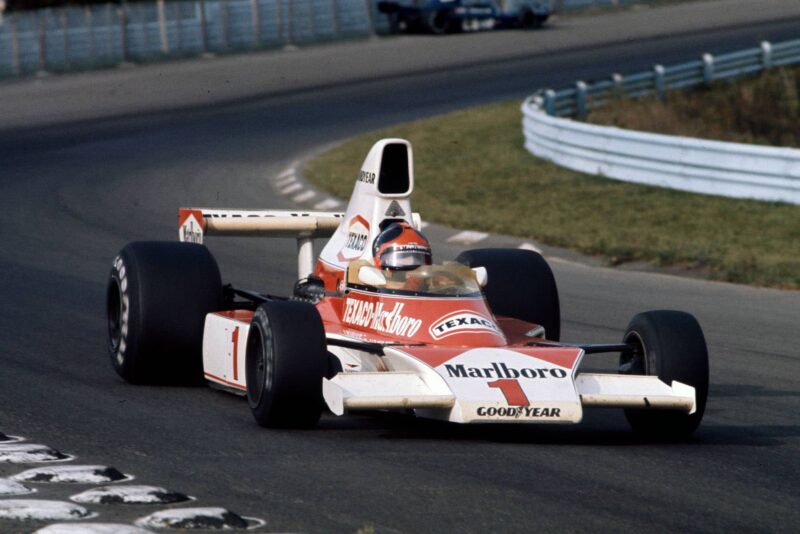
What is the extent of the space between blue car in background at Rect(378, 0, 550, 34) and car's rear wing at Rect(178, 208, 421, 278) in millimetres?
33847

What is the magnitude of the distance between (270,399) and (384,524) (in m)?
1.78

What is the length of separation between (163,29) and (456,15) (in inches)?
345

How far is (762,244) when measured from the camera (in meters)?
14.6

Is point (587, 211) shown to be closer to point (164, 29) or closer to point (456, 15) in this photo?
point (164, 29)

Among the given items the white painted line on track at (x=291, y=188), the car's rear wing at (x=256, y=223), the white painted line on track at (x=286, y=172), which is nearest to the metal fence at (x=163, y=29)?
the white painted line on track at (x=286, y=172)

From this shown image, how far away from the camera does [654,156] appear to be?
59.6 ft

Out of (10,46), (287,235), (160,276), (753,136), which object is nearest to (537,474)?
(160,276)

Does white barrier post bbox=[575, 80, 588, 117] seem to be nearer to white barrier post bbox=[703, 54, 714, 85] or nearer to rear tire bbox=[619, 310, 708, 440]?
white barrier post bbox=[703, 54, 714, 85]

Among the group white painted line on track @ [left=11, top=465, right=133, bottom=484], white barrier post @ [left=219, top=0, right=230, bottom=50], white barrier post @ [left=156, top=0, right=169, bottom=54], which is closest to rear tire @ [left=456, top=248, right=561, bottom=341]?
white painted line on track @ [left=11, top=465, right=133, bottom=484]

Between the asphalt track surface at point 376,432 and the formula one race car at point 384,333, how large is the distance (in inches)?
8.1

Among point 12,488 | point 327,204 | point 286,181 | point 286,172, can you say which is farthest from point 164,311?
point 286,172

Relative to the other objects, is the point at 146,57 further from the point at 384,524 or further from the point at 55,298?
the point at 384,524

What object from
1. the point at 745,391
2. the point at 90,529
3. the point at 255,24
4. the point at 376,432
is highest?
the point at 90,529

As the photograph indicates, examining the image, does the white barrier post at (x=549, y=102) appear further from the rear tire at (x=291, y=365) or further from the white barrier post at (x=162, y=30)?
the rear tire at (x=291, y=365)
